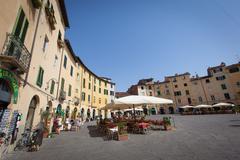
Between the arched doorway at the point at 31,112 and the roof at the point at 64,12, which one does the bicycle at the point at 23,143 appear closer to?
the arched doorway at the point at 31,112

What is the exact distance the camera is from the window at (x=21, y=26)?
6500 millimetres

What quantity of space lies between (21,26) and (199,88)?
5185 centimetres

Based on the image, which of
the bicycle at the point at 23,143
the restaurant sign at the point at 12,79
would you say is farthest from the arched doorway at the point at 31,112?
the restaurant sign at the point at 12,79

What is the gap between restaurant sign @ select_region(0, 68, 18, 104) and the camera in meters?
5.45

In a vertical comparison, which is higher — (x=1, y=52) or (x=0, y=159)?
(x=1, y=52)

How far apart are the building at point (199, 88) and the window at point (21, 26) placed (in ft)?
167

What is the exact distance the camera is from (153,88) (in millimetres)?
57344

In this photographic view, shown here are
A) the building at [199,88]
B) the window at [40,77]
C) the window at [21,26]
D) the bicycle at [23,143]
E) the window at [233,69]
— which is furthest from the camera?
the building at [199,88]

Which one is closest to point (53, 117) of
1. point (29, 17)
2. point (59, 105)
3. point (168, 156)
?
point (59, 105)

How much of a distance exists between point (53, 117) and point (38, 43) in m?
7.84

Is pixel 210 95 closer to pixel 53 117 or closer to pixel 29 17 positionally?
pixel 53 117

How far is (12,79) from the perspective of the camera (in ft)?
19.9

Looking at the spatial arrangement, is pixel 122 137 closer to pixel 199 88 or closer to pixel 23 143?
pixel 23 143

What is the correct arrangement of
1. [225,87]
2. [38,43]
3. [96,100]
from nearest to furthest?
[38,43]
[96,100]
[225,87]
